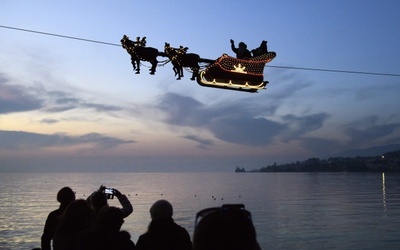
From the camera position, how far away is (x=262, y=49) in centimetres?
796

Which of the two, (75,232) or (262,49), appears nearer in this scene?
(75,232)

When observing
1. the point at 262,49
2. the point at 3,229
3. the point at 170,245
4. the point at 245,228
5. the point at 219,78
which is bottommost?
the point at 3,229

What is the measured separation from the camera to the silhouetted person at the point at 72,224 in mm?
5320

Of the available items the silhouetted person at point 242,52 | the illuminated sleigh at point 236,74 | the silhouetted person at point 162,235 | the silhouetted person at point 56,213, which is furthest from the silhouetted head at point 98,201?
the silhouetted person at point 242,52

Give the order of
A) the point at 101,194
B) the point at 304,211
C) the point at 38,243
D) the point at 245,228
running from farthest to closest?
the point at 304,211 < the point at 38,243 < the point at 101,194 < the point at 245,228

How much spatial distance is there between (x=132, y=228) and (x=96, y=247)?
31.0m

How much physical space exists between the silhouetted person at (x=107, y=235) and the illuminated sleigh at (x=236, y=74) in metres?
3.53

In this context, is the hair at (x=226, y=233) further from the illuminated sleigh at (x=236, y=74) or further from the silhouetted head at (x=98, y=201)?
the illuminated sleigh at (x=236, y=74)

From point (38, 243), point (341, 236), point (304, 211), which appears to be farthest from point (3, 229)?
point (304, 211)

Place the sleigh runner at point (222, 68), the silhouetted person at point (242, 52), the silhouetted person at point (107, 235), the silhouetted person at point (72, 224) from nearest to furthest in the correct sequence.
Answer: the silhouetted person at point (107, 235) → the silhouetted person at point (72, 224) → the sleigh runner at point (222, 68) → the silhouetted person at point (242, 52)

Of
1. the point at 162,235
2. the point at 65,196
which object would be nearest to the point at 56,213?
the point at 65,196

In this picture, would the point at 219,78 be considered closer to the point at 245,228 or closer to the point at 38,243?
the point at 245,228

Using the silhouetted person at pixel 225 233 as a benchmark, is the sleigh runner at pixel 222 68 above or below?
above

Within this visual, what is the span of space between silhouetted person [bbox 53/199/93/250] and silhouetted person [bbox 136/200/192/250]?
893mm
